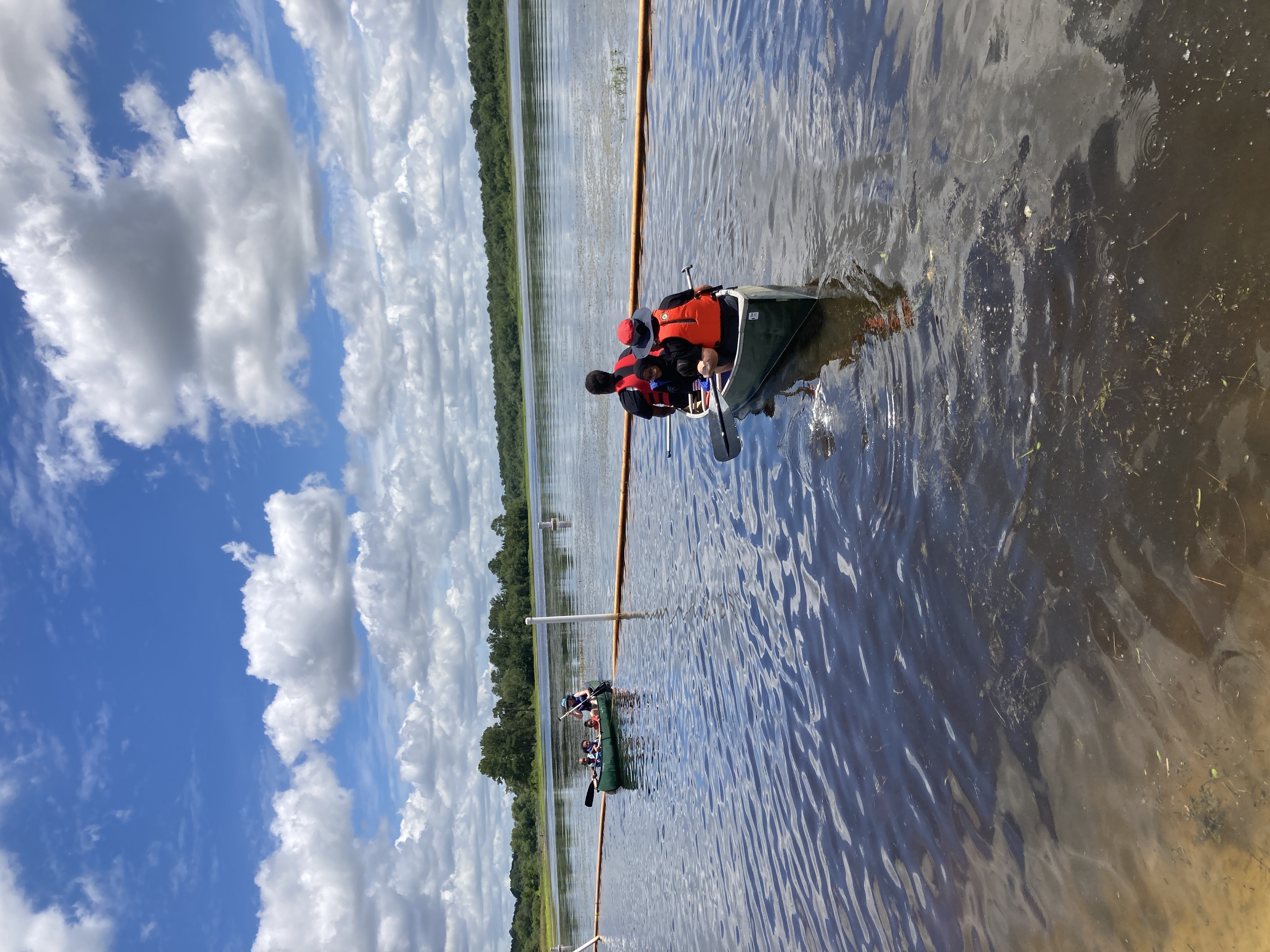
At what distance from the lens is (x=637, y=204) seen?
11773 millimetres

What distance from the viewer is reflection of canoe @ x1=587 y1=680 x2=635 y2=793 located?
626 inches

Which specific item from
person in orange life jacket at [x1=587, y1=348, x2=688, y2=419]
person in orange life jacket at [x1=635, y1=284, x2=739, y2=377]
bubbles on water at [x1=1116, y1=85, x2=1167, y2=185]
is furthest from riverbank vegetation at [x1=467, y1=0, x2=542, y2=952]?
bubbles on water at [x1=1116, y1=85, x2=1167, y2=185]

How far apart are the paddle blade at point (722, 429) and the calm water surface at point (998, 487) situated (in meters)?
0.15

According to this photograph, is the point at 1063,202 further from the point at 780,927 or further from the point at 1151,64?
the point at 780,927

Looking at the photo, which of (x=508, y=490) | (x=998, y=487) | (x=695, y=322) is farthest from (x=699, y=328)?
(x=508, y=490)

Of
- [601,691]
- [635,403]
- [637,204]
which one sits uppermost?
[637,204]

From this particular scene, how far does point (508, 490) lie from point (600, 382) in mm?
33773

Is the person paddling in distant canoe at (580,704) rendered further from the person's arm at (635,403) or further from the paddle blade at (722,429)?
the person's arm at (635,403)

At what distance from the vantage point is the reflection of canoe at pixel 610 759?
15.9 m

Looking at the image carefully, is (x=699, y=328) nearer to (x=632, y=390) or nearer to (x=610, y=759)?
(x=632, y=390)

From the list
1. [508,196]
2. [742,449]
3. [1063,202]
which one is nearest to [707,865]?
[742,449]

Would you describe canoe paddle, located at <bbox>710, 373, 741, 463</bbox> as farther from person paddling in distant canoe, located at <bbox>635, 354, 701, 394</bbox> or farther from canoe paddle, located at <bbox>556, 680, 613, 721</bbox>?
canoe paddle, located at <bbox>556, 680, 613, 721</bbox>

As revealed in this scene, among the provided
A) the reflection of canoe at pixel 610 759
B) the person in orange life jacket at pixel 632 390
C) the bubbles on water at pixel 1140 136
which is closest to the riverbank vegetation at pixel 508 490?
the reflection of canoe at pixel 610 759

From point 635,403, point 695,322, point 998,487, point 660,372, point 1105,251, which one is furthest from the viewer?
point 635,403
